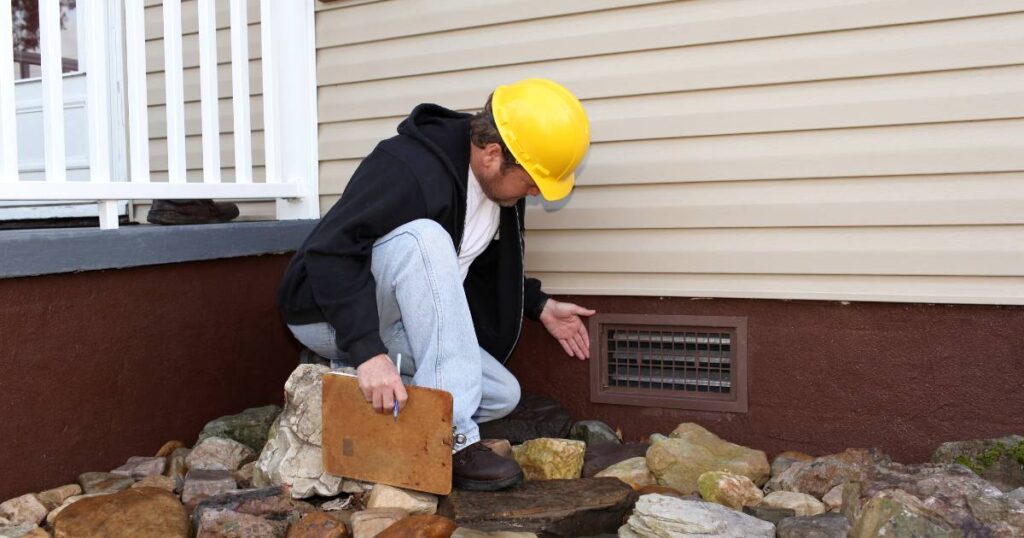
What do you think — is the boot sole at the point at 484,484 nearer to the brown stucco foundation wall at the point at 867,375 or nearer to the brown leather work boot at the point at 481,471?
the brown leather work boot at the point at 481,471

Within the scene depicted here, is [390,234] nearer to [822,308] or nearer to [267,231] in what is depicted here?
[267,231]

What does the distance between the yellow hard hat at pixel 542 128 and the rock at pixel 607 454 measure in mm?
935

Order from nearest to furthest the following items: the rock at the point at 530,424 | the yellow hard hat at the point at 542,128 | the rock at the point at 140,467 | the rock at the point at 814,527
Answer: the rock at the point at 814,527 → the yellow hard hat at the point at 542,128 → the rock at the point at 140,467 → the rock at the point at 530,424

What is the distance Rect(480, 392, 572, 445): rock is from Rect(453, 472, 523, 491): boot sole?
0.58 m

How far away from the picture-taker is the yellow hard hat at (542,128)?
282cm

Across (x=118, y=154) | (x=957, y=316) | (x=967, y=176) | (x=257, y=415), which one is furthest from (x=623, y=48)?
(x=118, y=154)

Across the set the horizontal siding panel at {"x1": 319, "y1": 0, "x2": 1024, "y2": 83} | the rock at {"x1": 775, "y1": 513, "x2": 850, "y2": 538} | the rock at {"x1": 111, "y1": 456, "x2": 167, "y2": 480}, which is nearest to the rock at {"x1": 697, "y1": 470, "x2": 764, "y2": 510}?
the rock at {"x1": 775, "y1": 513, "x2": 850, "y2": 538}

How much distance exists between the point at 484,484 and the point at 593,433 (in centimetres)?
80

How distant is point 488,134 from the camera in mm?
2877

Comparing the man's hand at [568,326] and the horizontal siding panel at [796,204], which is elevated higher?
the horizontal siding panel at [796,204]

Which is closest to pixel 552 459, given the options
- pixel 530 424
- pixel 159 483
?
pixel 530 424

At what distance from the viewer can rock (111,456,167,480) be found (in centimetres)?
306

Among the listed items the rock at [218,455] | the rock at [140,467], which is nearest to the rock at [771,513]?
the rock at [218,455]

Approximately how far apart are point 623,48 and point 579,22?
21 cm
